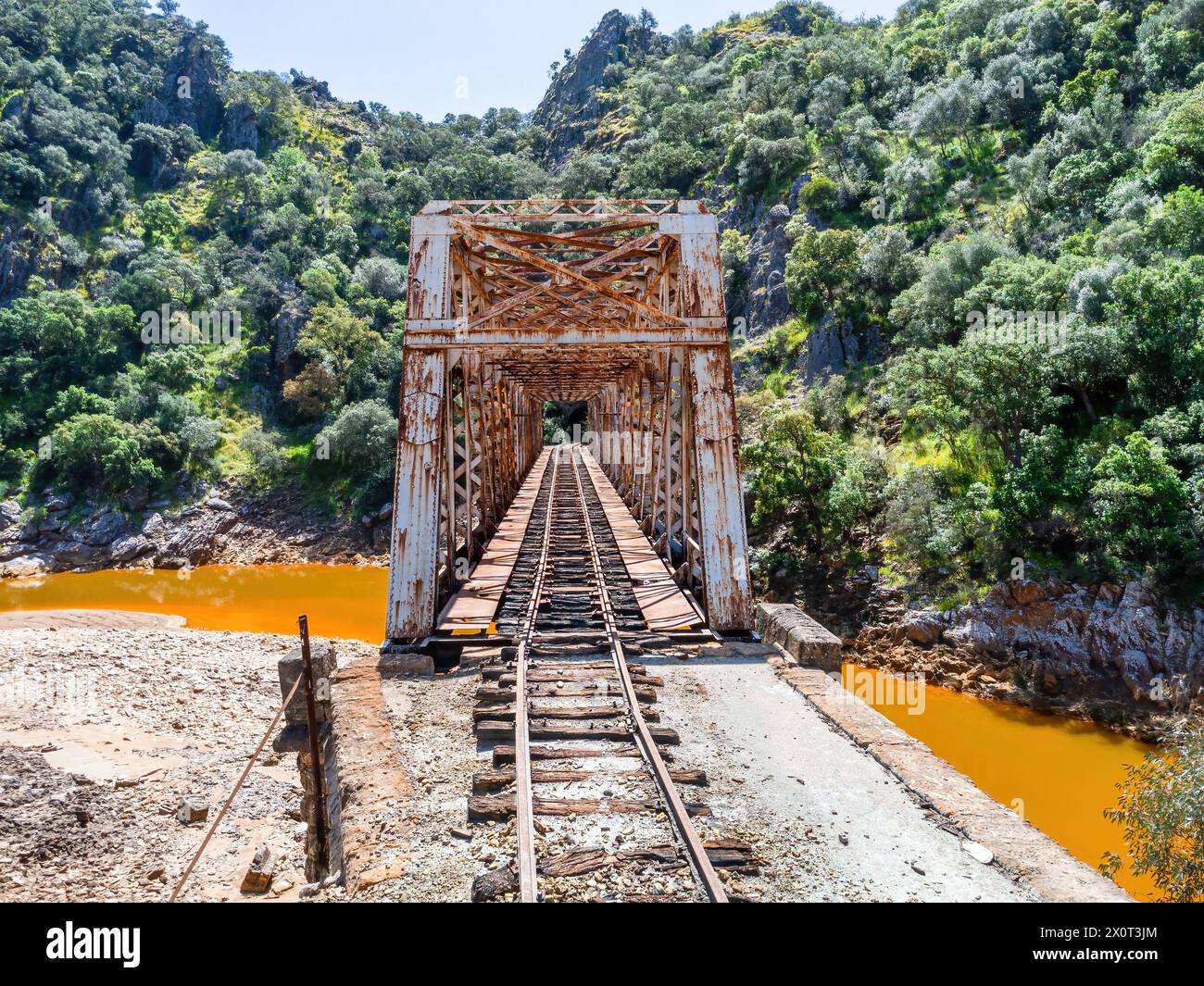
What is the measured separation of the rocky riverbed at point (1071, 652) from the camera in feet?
51.2

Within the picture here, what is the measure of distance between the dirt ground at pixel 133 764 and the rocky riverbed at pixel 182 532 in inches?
672

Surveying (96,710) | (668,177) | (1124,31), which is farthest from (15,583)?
(1124,31)

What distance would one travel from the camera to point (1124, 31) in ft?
128

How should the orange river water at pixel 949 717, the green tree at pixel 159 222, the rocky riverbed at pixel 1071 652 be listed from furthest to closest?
the green tree at pixel 159 222 < the rocky riverbed at pixel 1071 652 < the orange river water at pixel 949 717

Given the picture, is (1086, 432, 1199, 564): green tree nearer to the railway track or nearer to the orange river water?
the orange river water

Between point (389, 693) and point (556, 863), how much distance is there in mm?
3512

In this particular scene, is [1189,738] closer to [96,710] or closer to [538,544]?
[538,544]

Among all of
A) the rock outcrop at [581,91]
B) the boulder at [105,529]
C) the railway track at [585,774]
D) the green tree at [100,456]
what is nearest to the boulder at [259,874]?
the railway track at [585,774]

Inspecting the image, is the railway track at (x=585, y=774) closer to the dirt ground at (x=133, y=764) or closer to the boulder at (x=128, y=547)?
the dirt ground at (x=133, y=764)

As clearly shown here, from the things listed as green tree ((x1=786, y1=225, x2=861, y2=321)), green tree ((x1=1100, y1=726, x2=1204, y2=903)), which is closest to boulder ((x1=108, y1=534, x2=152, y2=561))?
green tree ((x1=786, y1=225, x2=861, y2=321))

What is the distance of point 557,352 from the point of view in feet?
50.4

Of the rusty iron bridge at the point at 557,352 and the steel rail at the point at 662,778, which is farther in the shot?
the rusty iron bridge at the point at 557,352

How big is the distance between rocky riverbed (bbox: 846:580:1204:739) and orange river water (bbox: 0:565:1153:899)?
1.97 feet

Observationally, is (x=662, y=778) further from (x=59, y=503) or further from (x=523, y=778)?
(x=59, y=503)
